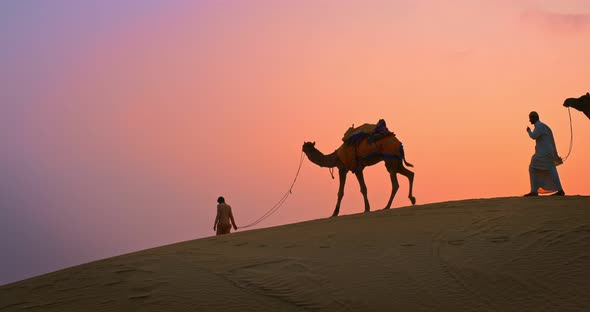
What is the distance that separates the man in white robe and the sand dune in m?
2.95

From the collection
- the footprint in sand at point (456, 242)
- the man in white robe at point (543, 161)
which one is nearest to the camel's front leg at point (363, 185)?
the man in white robe at point (543, 161)

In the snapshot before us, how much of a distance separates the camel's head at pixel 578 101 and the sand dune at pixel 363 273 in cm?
333

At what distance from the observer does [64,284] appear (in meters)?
8.66

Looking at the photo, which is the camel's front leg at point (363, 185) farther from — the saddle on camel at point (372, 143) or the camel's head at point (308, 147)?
the camel's head at point (308, 147)

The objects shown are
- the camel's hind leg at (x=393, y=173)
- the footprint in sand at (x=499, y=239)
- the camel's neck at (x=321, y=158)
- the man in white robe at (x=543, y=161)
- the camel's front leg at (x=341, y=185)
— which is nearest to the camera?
the footprint in sand at (x=499, y=239)

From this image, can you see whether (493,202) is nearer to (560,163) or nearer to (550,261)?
(560,163)

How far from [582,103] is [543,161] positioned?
1.51 meters

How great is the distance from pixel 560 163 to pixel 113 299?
35.7 feet

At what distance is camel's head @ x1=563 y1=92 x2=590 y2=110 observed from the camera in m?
13.7

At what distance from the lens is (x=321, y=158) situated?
18797 mm

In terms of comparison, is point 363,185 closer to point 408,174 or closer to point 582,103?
point 408,174

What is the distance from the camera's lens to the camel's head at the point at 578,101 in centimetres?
1368

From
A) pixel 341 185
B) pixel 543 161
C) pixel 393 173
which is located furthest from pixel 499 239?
pixel 341 185

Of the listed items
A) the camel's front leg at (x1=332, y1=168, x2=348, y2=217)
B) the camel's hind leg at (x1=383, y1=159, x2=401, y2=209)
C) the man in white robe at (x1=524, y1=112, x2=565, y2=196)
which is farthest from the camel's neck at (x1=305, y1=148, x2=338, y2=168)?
the man in white robe at (x1=524, y1=112, x2=565, y2=196)
